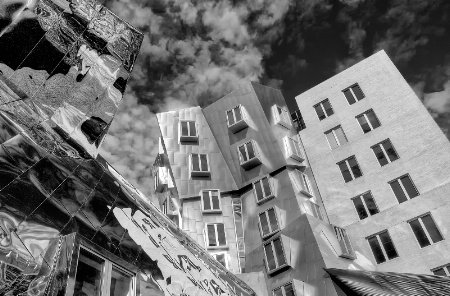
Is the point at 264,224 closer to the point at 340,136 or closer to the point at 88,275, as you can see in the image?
the point at 340,136

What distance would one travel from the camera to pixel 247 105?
102ft

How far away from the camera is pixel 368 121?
92.6 ft

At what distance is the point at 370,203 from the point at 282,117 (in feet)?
32.8

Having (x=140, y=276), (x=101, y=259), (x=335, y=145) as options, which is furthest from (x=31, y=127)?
(x=335, y=145)

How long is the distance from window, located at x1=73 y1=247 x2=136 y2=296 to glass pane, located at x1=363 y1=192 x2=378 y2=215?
2122cm

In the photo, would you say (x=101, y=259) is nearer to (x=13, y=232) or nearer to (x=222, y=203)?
(x=13, y=232)

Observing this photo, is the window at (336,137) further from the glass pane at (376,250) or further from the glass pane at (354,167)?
the glass pane at (376,250)

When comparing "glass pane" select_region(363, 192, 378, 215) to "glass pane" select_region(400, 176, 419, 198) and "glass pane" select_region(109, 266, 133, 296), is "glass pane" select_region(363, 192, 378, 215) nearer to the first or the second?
"glass pane" select_region(400, 176, 419, 198)

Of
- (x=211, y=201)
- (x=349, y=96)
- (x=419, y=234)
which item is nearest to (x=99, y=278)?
(x=211, y=201)

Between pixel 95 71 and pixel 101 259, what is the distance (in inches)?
→ 154

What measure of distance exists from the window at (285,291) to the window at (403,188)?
32.2ft

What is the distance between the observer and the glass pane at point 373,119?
27.6m

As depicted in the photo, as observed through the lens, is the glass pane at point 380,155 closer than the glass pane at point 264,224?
No

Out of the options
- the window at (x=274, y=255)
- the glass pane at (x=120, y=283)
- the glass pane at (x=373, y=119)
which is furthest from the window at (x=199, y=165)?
the glass pane at (x=120, y=283)
